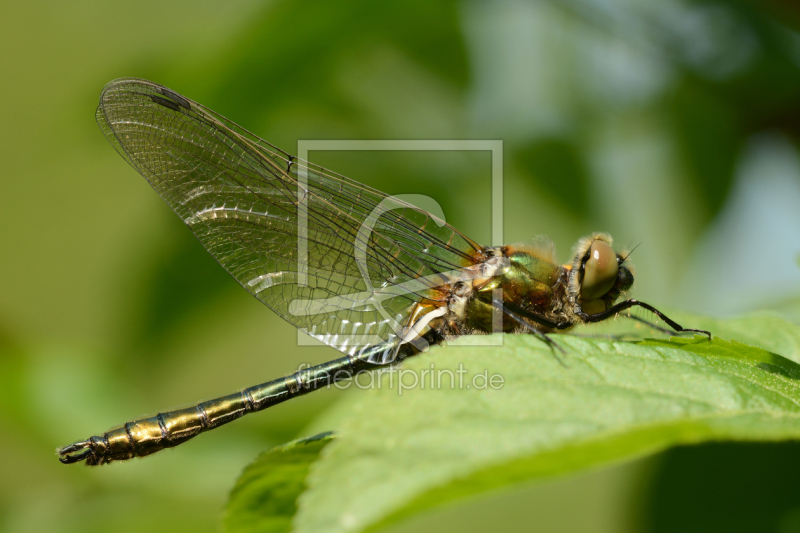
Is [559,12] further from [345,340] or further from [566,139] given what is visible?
[345,340]

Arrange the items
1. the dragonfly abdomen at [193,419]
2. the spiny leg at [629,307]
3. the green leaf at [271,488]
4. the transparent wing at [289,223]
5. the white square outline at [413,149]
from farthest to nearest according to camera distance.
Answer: the white square outline at [413,149] < the transparent wing at [289,223] < the dragonfly abdomen at [193,419] < the spiny leg at [629,307] < the green leaf at [271,488]

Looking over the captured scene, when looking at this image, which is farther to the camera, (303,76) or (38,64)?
(38,64)

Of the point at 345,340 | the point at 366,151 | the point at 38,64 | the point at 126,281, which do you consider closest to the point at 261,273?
the point at 345,340

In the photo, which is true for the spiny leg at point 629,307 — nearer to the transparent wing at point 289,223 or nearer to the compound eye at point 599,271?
the compound eye at point 599,271

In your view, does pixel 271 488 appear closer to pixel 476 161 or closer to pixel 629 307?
pixel 629 307

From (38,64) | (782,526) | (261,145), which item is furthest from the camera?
(38,64)

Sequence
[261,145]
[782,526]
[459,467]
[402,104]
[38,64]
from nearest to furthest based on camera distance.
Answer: [459,467]
[782,526]
[261,145]
[402,104]
[38,64]

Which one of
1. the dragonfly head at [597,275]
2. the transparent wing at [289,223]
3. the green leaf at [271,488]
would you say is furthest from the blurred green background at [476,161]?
the green leaf at [271,488]

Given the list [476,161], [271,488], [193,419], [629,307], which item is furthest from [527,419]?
[476,161]
